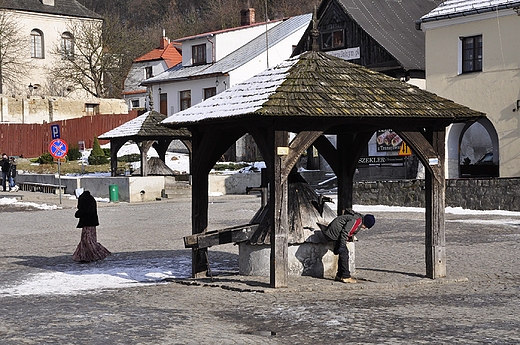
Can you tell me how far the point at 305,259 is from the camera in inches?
520

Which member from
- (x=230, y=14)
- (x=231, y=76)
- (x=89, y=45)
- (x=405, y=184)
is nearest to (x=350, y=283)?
(x=405, y=184)

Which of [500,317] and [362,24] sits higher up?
[362,24]

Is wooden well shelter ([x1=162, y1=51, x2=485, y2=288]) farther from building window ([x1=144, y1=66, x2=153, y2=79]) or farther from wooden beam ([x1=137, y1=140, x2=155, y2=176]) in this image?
building window ([x1=144, y1=66, x2=153, y2=79])

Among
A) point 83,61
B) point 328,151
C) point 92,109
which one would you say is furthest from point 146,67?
point 328,151

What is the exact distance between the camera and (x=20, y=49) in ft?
237

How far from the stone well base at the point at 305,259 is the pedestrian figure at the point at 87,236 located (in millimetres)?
4213

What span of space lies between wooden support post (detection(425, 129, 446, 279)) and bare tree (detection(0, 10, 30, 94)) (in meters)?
61.5

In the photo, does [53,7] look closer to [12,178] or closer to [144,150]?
[12,178]

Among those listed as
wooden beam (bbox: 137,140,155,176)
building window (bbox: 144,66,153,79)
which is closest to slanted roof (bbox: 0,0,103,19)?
building window (bbox: 144,66,153,79)

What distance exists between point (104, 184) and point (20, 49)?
125 ft

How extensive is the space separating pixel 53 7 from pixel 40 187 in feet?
122

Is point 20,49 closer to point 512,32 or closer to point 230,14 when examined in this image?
point 230,14

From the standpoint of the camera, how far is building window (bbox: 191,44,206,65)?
58125 mm

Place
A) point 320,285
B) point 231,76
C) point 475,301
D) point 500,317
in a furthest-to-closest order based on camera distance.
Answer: point 231,76 → point 320,285 → point 475,301 → point 500,317
